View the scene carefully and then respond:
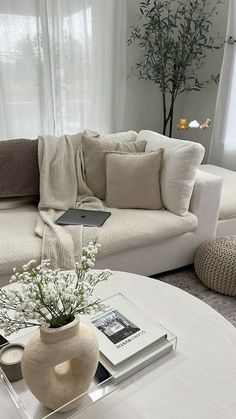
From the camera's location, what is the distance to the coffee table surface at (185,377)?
2.74 ft

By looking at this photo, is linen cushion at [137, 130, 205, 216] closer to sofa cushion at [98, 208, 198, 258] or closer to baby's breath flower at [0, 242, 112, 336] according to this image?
sofa cushion at [98, 208, 198, 258]

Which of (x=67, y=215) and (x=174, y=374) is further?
(x=67, y=215)

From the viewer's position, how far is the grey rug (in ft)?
5.93

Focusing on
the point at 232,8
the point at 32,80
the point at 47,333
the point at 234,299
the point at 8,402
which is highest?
the point at 232,8

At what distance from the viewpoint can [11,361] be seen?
0.90 m

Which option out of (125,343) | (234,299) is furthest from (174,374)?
(234,299)

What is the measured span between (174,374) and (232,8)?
2780 mm

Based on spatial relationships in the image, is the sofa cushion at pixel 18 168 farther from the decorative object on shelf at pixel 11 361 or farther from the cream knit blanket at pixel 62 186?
the decorative object on shelf at pixel 11 361

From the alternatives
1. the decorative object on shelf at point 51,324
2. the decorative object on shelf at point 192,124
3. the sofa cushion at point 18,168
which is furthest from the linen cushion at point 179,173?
the decorative object on shelf at point 51,324

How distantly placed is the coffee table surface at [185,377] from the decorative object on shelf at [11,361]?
88 millimetres

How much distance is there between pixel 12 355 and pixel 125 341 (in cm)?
32

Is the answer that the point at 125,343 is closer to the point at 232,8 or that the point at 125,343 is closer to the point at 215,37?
the point at 232,8

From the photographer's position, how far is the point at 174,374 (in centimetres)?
94

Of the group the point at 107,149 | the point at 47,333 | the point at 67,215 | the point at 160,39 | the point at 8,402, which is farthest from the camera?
the point at 160,39
